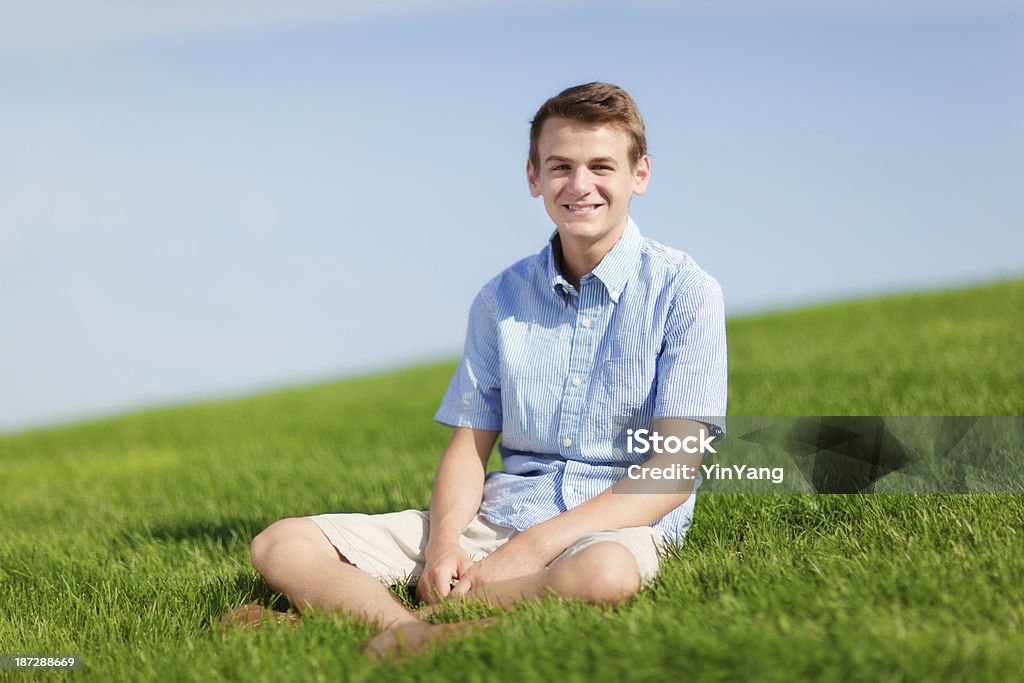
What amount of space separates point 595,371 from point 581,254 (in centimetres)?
50

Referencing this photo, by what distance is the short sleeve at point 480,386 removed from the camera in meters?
4.29

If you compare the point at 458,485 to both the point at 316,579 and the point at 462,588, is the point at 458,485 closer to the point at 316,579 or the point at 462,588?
the point at 462,588

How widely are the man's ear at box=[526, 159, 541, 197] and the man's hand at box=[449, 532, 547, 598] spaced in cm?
148

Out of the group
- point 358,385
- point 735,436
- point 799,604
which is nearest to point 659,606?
point 799,604

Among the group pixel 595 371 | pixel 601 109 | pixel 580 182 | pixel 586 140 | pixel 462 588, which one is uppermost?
pixel 601 109

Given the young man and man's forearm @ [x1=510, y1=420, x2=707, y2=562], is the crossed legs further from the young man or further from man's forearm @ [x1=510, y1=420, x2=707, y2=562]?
man's forearm @ [x1=510, y1=420, x2=707, y2=562]

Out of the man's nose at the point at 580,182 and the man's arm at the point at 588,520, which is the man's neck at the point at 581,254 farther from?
the man's arm at the point at 588,520

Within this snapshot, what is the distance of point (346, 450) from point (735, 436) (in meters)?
3.85

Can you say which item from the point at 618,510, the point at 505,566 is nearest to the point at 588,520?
the point at 618,510

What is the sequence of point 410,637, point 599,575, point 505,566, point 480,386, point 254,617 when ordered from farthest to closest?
point 480,386 → point 254,617 → point 505,566 → point 599,575 → point 410,637

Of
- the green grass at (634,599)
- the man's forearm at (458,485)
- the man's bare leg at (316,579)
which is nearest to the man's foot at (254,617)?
the man's bare leg at (316,579)

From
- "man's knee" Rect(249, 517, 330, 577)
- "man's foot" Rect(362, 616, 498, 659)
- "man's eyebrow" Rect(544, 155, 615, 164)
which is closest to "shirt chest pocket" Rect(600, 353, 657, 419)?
"man's eyebrow" Rect(544, 155, 615, 164)

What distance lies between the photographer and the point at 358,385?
16.7 m

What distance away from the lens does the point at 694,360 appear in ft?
12.7
